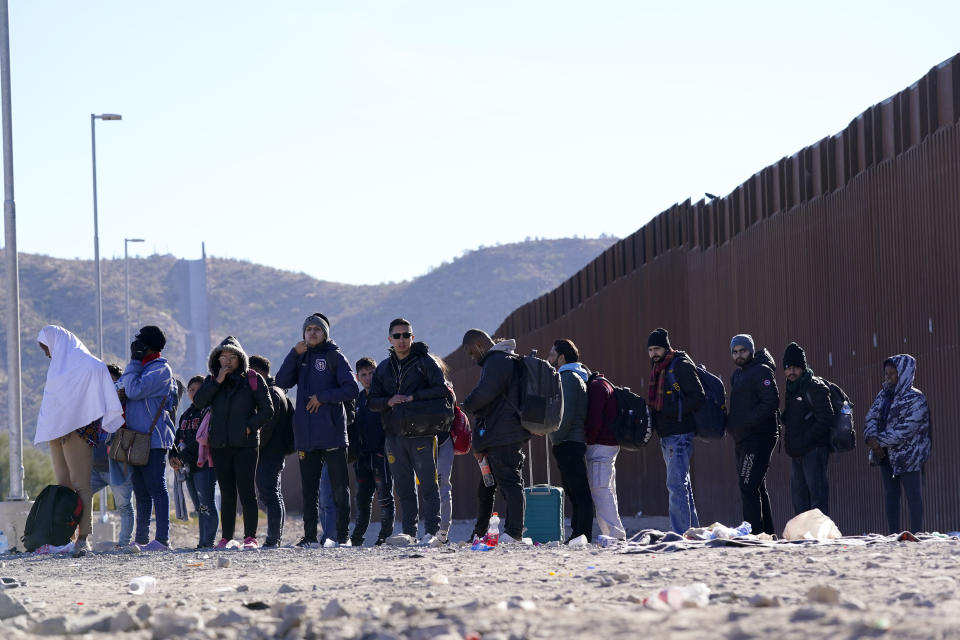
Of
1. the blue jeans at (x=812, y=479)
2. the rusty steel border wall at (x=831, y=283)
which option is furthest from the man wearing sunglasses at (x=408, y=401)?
the rusty steel border wall at (x=831, y=283)

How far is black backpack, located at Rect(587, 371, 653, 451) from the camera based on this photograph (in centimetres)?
1238

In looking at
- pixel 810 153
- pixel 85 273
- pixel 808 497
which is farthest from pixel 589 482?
pixel 85 273

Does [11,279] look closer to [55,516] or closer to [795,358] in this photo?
[55,516]

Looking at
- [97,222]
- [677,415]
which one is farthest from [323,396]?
[97,222]

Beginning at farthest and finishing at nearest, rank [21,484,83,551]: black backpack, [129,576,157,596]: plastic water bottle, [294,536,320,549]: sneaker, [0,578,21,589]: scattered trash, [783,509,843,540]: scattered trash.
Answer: [294,536,320,549]: sneaker < [21,484,83,551]: black backpack < [783,509,843,540]: scattered trash < [0,578,21,589]: scattered trash < [129,576,157,596]: plastic water bottle

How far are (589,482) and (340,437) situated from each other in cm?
201

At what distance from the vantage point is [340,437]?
1291 centimetres

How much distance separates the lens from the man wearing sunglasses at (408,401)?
40.0ft

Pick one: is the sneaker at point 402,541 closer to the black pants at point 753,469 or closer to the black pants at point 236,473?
the black pants at point 236,473

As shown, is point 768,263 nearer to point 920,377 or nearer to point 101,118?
point 920,377

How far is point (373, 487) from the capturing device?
1448 centimetres

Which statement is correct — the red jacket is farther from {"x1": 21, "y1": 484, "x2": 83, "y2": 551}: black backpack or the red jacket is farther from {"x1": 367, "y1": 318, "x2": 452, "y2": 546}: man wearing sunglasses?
{"x1": 21, "y1": 484, "x2": 83, "y2": 551}: black backpack

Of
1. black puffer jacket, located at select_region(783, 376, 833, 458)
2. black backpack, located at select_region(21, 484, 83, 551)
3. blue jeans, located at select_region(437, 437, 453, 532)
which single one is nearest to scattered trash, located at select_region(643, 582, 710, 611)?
black puffer jacket, located at select_region(783, 376, 833, 458)

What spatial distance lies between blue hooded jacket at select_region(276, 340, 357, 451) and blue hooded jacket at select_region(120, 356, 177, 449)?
101cm
